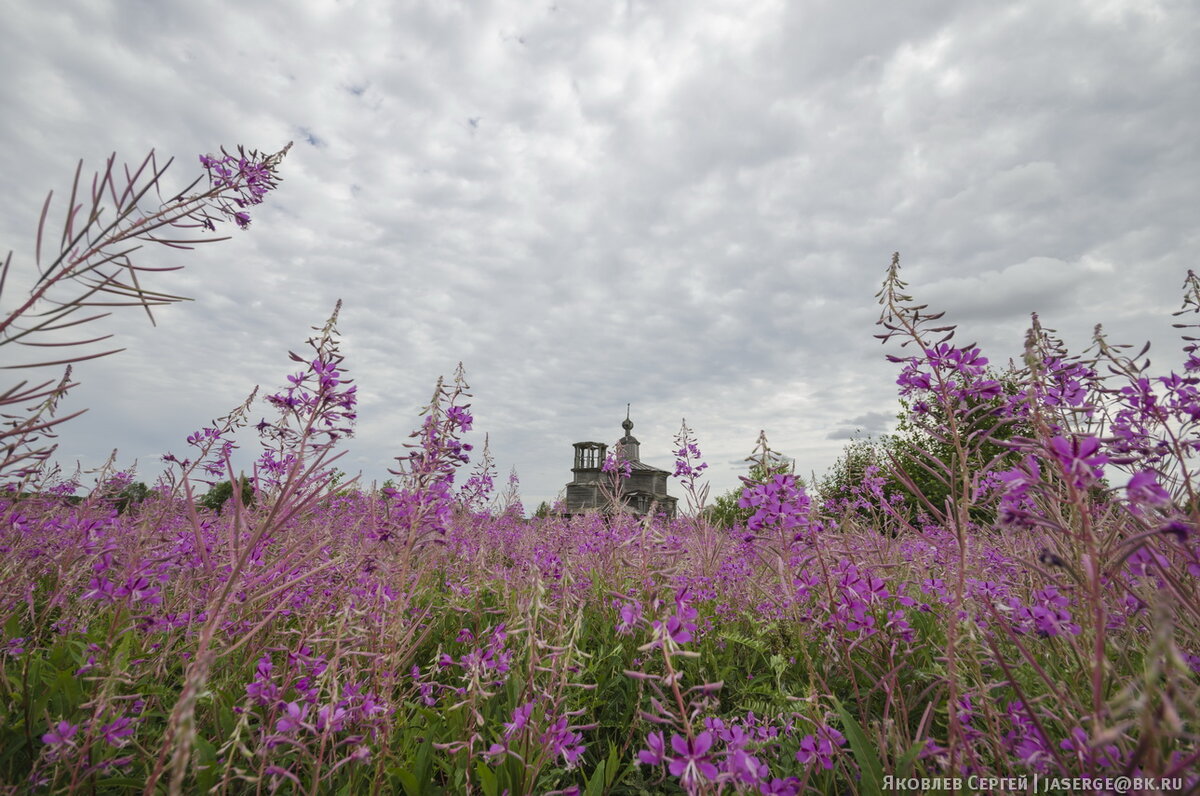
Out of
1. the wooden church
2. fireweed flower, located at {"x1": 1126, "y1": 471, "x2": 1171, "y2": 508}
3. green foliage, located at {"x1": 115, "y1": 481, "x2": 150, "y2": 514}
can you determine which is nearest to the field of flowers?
fireweed flower, located at {"x1": 1126, "y1": 471, "x2": 1171, "y2": 508}

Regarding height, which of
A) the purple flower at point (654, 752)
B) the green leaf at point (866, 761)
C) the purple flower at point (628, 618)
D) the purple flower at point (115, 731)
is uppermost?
the purple flower at point (628, 618)

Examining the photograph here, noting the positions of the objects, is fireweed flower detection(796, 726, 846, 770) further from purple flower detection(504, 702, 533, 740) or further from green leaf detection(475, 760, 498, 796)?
green leaf detection(475, 760, 498, 796)

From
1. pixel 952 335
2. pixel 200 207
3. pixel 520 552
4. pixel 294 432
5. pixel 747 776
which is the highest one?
pixel 200 207

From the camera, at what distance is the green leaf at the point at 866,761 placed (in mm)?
2033

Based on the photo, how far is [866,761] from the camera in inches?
82.3

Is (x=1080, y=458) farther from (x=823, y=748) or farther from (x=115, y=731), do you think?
(x=115, y=731)

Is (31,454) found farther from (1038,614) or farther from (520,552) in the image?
(520,552)

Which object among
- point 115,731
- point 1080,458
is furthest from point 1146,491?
point 115,731

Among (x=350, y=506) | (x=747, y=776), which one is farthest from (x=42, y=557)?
(x=747, y=776)

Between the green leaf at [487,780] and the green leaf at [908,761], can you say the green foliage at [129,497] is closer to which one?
the green leaf at [487,780]

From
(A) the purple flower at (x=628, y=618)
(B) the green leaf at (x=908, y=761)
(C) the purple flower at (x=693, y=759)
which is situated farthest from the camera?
(B) the green leaf at (x=908, y=761)

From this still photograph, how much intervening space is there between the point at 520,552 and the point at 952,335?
211 inches

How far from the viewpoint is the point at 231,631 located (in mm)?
3129

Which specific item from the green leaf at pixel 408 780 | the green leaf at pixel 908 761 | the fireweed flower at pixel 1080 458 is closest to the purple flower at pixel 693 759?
the green leaf at pixel 908 761
